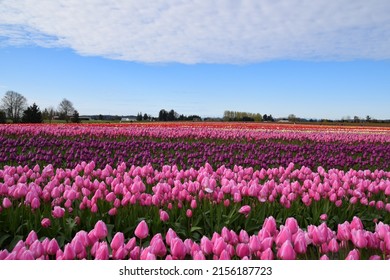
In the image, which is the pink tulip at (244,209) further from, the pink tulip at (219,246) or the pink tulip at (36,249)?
the pink tulip at (36,249)

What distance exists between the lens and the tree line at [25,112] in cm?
3791

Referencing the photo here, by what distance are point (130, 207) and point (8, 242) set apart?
1.25 metres

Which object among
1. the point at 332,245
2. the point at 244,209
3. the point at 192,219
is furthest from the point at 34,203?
the point at 332,245

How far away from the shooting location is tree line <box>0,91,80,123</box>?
37.9m

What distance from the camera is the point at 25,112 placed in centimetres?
3775

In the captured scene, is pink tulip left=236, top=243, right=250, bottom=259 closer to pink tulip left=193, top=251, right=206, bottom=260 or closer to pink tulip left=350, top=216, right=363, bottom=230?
pink tulip left=193, top=251, right=206, bottom=260

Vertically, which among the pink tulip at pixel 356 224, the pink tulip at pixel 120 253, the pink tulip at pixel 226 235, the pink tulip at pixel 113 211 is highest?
the pink tulip at pixel 356 224

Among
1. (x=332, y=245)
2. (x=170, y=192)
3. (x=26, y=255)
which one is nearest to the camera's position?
(x=26, y=255)

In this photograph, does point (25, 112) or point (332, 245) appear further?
point (25, 112)

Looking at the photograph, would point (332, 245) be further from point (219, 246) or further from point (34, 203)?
point (34, 203)

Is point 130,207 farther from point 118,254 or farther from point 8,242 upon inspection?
point 118,254

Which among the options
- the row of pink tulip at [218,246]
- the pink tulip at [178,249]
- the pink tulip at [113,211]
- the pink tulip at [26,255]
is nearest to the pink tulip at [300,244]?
the row of pink tulip at [218,246]

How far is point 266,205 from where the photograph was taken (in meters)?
4.70

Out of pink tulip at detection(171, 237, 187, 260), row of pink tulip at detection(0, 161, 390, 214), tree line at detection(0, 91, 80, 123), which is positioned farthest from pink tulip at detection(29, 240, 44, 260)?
tree line at detection(0, 91, 80, 123)
